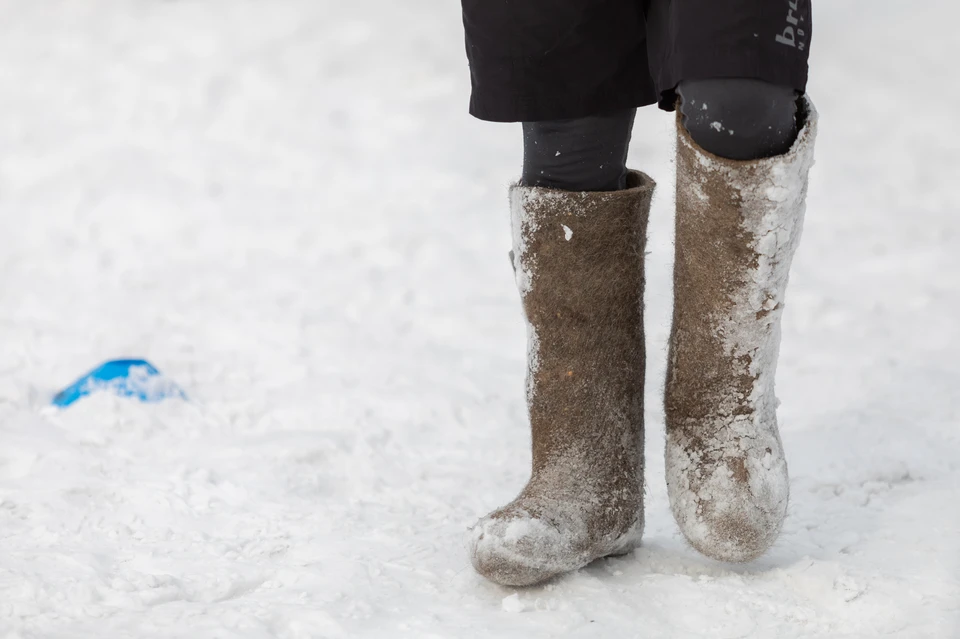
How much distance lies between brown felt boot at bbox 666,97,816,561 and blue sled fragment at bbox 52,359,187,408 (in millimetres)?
1153

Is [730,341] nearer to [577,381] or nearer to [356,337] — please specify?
[577,381]

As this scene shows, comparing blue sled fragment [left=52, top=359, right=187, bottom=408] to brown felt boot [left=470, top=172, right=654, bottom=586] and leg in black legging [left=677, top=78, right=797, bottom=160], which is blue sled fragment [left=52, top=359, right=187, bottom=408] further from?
leg in black legging [left=677, top=78, right=797, bottom=160]

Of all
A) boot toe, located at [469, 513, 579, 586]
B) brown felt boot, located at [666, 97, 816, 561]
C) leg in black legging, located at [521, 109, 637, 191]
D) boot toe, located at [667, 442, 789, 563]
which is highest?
leg in black legging, located at [521, 109, 637, 191]

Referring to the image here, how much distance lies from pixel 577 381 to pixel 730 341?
0.21m

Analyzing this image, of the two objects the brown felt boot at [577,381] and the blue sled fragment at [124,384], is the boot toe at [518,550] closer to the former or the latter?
the brown felt boot at [577,381]

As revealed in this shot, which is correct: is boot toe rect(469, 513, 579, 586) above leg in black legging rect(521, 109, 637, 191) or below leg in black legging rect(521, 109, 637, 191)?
below

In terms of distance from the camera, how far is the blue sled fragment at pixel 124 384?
2.01m

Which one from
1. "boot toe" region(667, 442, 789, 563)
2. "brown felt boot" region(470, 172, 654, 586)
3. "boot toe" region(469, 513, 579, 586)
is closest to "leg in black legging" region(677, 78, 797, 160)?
"brown felt boot" region(470, 172, 654, 586)

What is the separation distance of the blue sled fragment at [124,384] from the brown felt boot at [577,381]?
981 millimetres

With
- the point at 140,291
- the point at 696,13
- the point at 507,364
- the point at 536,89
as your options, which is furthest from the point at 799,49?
the point at 140,291

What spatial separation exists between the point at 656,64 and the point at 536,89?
144mm

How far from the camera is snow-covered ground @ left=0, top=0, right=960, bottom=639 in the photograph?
1238mm

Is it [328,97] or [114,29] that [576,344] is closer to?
[328,97]

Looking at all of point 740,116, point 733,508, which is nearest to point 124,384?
point 733,508
